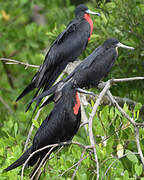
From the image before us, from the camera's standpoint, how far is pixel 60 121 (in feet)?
9.48

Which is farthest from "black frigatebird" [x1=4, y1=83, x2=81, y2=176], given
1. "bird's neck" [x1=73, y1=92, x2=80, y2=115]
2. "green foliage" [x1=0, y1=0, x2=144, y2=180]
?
"green foliage" [x1=0, y1=0, x2=144, y2=180]

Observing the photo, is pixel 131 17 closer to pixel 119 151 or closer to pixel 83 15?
pixel 83 15

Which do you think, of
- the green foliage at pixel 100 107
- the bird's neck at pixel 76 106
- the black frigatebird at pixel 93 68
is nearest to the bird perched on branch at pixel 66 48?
the green foliage at pixel 100 107

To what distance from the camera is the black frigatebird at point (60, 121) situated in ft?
9.29

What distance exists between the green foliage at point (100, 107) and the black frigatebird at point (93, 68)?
0.27 m

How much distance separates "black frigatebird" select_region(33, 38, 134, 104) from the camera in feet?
9.40

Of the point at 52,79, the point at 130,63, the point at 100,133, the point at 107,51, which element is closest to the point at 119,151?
the point at 100,133

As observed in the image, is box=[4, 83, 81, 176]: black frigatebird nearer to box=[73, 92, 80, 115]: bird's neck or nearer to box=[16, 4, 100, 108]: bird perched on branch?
box=[73, 92, 80, 115]: bird's neck

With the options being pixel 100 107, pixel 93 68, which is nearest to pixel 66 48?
pixel 100 107

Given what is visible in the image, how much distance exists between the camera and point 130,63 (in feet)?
13.5

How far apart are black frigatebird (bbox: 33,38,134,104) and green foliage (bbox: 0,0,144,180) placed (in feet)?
0.90

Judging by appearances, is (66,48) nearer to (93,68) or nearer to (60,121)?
(93,68)

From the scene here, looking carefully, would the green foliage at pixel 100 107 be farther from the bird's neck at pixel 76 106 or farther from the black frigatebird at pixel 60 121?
the bird's neck at pixel 76 106

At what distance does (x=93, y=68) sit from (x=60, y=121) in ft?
1.56
